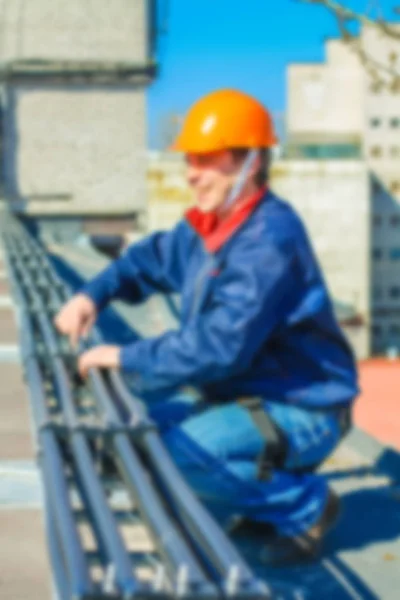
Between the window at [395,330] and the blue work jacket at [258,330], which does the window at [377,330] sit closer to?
the window at [395,330]

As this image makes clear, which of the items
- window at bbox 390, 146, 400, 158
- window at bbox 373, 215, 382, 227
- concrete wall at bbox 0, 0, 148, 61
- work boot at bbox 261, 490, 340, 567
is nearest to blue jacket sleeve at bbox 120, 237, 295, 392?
work boot at bbox 261, 490, 340, 567

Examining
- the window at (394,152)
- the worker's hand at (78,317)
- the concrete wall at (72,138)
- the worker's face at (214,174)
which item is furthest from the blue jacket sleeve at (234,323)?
the window at (394,152)

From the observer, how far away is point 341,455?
510 cm

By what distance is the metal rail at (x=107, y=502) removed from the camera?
204 cm

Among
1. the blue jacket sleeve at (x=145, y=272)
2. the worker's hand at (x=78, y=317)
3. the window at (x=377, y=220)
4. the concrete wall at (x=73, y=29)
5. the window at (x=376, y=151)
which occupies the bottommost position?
the window at (x=377, y=220)

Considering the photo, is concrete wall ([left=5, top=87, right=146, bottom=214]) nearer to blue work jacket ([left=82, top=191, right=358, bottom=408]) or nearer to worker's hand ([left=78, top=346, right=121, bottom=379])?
worker's hand ([left=78, top=346, right=121, bottom=379])

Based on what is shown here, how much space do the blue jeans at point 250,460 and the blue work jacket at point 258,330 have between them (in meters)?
0.07

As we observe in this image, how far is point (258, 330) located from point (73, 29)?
17553mm

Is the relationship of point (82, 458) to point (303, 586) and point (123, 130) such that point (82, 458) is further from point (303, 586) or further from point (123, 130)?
point (123, 130)

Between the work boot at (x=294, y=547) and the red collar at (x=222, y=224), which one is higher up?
the red collar at (x=222, y=224)

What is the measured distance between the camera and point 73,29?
799 inches

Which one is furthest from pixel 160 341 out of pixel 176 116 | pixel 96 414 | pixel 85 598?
pixel 176 116

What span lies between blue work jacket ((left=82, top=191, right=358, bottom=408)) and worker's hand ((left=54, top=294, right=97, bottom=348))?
54cm

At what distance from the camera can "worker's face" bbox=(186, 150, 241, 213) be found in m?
3.64
